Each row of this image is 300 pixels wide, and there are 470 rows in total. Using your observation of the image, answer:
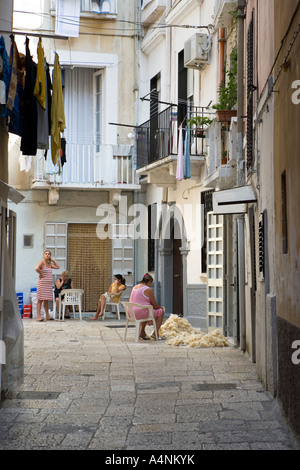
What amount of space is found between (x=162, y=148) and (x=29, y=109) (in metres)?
9.39

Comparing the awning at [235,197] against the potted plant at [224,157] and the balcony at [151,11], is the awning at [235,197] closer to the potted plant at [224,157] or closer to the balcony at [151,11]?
the potted plant at [224,157]

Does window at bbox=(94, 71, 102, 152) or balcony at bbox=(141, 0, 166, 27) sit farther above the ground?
balcony at bbox=(141, 0, 166, 27)

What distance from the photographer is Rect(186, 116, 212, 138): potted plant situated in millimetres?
16453

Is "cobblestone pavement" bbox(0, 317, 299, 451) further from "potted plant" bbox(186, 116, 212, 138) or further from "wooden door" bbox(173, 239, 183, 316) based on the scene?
"wooden door" bbox(173, 239, 183, 316)

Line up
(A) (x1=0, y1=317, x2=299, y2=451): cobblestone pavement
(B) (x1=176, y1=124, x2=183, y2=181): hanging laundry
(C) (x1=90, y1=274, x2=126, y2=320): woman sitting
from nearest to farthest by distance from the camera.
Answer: (A) (x1=0, y1=317, x2=299, y2=451): cobblestone pavement
(B) (x1=176, y1=124, x2=183, y2=181): hanging laundry
(C) (x1=90, y1=274, x2=126, y2=320): woman sitting

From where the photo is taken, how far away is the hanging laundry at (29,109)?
9680mm

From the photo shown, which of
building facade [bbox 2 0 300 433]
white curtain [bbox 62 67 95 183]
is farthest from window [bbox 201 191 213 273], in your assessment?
white curtain [bbox 62 67 95 183]

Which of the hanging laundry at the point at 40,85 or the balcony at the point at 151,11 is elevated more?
the balcony at the point at 151,11

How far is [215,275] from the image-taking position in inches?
598

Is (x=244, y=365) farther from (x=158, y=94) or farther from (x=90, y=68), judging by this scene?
(x=90, y=68)

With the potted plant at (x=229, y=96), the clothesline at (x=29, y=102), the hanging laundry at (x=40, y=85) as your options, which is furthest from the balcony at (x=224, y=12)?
the hanging laundry at (x=40, y=85)

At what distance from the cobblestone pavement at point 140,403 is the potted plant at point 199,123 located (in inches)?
218

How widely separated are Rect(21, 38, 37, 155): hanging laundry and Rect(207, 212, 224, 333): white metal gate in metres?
5.99
